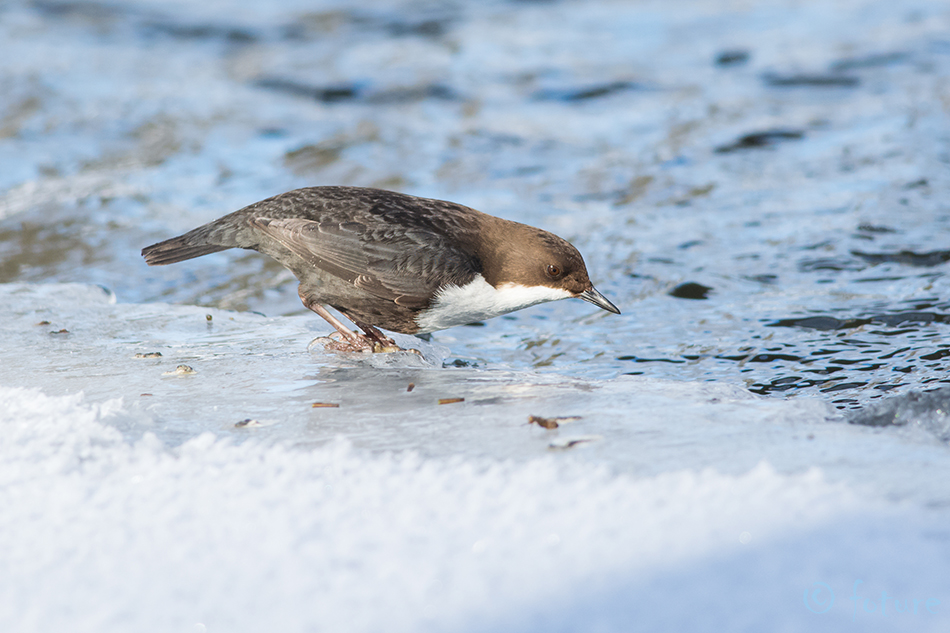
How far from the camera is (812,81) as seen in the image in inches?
384

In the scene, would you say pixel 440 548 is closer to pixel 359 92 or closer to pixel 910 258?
pixel 910 258

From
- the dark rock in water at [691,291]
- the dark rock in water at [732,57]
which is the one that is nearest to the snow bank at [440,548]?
the dark rock in water at [691,291]

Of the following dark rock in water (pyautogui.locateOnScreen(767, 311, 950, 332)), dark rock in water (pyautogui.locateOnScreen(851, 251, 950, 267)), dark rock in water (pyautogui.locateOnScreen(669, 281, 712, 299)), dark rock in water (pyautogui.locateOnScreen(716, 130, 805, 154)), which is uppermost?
dark rock in water (pyautogui.locateOnScreen(716, 130, 805, 154))

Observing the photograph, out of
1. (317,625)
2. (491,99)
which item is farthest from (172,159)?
(317,625)

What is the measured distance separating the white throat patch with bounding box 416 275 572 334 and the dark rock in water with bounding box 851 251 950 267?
2.58m

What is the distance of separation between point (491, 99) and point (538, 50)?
212 cm

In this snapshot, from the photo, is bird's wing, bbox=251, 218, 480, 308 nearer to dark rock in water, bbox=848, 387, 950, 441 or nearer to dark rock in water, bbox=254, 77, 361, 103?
dark rock in water, bbox=848, 387, 950, 441

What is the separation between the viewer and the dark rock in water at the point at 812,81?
31.4ft

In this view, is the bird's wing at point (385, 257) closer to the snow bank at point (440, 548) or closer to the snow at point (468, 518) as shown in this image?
the snow at point (468, 518)

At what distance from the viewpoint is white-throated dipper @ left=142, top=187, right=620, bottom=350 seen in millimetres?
3416

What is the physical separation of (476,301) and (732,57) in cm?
843

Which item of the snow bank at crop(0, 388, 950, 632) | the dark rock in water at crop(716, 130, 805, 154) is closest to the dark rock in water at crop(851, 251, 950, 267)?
the dark rock in water at crop(716, 130, 805, 154)

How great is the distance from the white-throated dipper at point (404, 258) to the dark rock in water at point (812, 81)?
7.10m

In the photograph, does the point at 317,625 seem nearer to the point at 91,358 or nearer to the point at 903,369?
the point at 91,358
